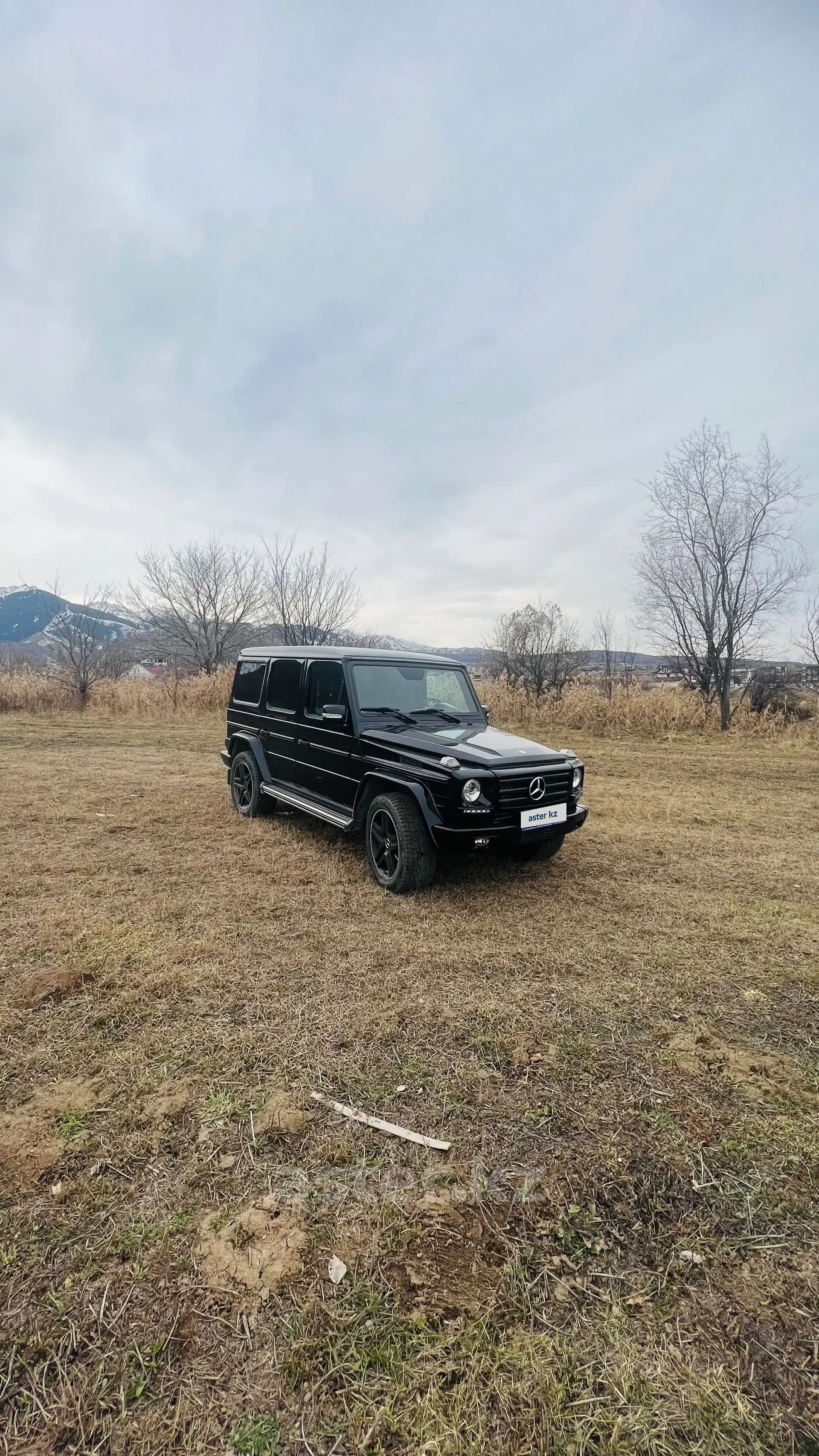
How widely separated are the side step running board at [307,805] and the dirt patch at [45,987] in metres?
2.09

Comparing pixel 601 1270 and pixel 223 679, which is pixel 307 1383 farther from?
pixel 223 679

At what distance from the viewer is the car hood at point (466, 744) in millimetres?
4031

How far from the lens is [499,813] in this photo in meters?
3.97

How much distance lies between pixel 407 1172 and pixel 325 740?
11.6 feet

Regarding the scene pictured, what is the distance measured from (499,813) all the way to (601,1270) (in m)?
2.52

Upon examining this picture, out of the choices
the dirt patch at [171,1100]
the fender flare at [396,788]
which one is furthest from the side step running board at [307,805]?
the dirt patch at [171,1100]

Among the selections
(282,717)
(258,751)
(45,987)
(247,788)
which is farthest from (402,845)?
(247,788)

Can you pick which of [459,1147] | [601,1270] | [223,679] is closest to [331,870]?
[459,1147]

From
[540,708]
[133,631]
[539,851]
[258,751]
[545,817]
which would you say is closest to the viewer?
[545,817]

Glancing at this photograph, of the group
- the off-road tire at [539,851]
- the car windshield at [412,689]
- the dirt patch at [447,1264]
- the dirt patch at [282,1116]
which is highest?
the car windshield at [412,689]

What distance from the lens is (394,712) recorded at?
493 cm

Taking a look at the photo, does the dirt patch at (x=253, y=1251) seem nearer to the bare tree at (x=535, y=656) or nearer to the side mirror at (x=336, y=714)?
the side mirror at (x=336, y=714)

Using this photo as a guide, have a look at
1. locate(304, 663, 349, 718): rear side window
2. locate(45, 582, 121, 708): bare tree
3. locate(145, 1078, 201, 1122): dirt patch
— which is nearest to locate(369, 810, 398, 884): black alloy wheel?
locate(304, 663, 349, 718): rear side window

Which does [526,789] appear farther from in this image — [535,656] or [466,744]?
[535,656]
